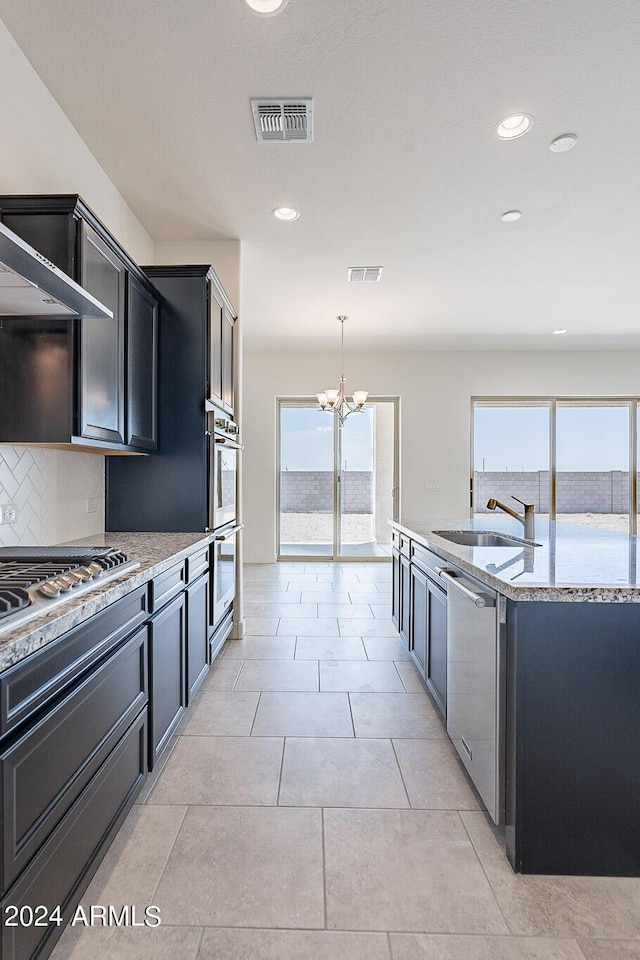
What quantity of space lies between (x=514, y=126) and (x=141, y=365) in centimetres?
226

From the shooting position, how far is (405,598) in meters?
3.25

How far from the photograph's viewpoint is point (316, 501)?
7.15m

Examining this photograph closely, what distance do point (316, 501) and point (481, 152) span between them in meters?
5.07

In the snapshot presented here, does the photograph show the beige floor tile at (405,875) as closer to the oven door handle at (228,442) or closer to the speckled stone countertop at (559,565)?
the speckled stone countertop at (559,565)

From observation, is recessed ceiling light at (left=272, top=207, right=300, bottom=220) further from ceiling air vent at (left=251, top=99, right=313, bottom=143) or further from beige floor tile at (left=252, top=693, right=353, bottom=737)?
beige floor tile at (left=252, top=693, right=353, bottom=737)

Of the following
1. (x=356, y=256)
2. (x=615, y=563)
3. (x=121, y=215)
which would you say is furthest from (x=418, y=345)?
(x=615, y=563)

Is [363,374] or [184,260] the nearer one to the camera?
[184,260]

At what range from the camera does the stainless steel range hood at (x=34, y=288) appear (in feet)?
4.11

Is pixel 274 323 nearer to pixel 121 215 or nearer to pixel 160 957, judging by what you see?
pixel 121 215

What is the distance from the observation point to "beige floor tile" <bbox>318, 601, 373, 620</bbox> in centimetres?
428

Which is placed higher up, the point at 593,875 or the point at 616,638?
the point at 616,638

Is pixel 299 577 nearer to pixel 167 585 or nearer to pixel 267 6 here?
pixel 167 585

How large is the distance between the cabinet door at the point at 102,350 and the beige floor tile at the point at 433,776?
1.92 meters

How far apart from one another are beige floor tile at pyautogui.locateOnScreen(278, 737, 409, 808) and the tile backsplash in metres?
1.49
